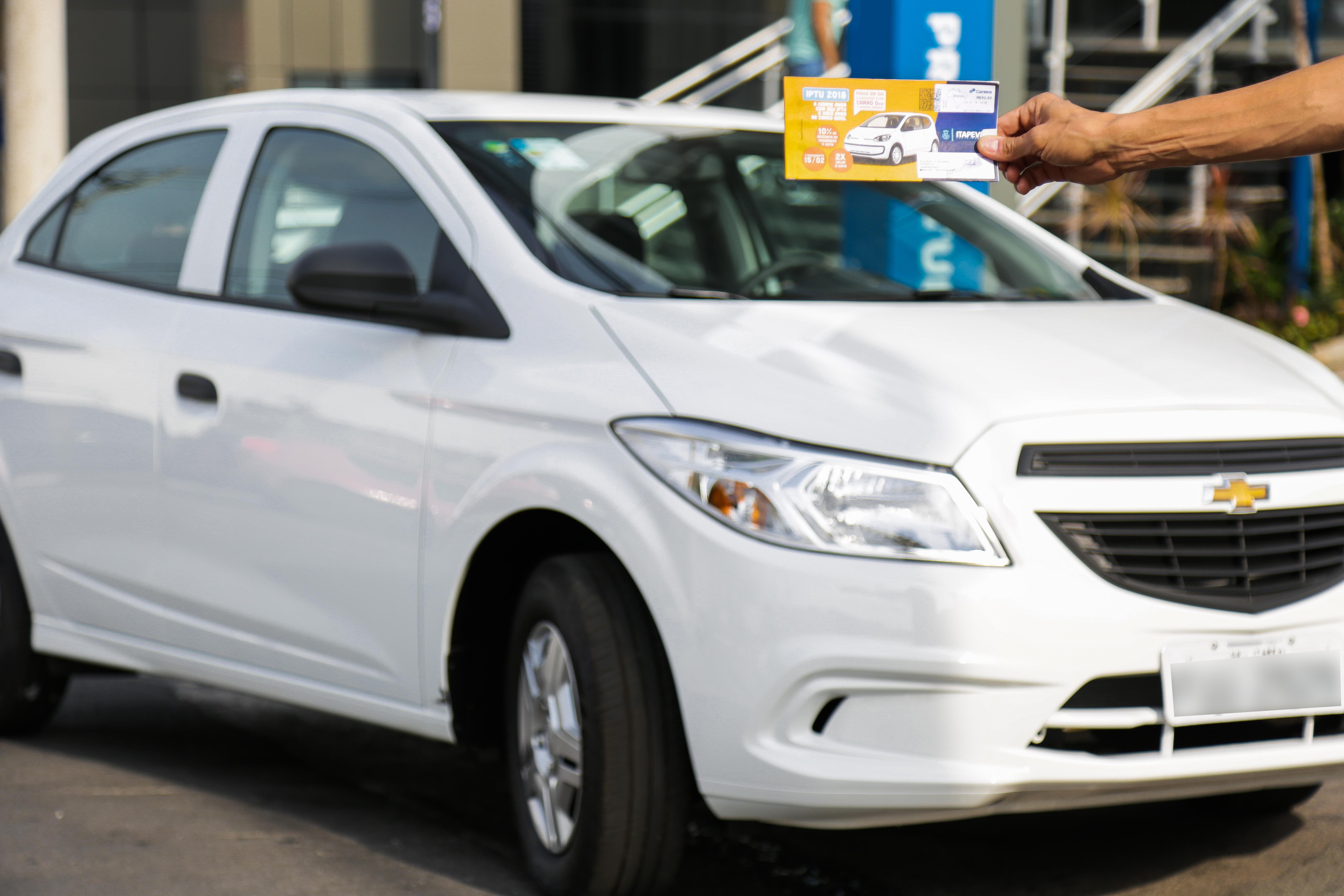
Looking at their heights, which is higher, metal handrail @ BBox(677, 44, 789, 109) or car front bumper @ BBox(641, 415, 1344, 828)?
metal handrail @ BBox(677, 44, 789, 109)

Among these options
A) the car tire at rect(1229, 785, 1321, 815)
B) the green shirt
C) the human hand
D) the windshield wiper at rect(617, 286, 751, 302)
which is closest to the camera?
the human hand

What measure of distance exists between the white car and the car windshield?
79 centimetres

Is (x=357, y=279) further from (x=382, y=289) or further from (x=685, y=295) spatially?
(x=685, y=295)

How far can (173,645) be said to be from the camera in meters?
4.35

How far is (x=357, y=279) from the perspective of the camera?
3.76 metres

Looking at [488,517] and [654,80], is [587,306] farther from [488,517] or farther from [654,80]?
[654,80]

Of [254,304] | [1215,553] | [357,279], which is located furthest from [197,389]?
[1215,553]

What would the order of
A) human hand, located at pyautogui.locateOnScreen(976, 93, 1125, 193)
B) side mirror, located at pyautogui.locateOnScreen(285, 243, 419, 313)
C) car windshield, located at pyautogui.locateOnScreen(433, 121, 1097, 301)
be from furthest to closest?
car windshield, located at pyautogui.locateOnScreen(433, 121, 1097, 301)
side mirror, located at pyautogui.locateOnScreen(285, 243, 419, 313)
human hand, located at pyautogui.locateOnScreen(976, 93, 1125, 193)

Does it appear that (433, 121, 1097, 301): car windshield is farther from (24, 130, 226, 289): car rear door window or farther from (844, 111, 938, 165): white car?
(24, 130, 226, 289): car rear door window

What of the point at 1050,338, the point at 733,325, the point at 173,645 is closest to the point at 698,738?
the point at 733,325

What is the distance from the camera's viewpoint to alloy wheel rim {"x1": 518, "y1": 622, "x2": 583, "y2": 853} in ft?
11.2

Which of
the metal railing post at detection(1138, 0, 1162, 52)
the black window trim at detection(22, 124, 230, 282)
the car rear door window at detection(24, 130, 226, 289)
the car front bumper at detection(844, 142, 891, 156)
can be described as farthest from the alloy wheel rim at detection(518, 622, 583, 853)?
the metal railing post at detection(1138, 0, 1162, 52)

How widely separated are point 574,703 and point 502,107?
1637mm

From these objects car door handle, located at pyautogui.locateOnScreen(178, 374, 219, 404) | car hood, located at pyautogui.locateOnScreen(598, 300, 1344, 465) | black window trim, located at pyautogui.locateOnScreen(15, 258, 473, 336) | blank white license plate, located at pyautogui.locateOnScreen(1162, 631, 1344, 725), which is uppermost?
black window trim, located at pyautogui.locateOnScreen(15, 258, 473, 336)
